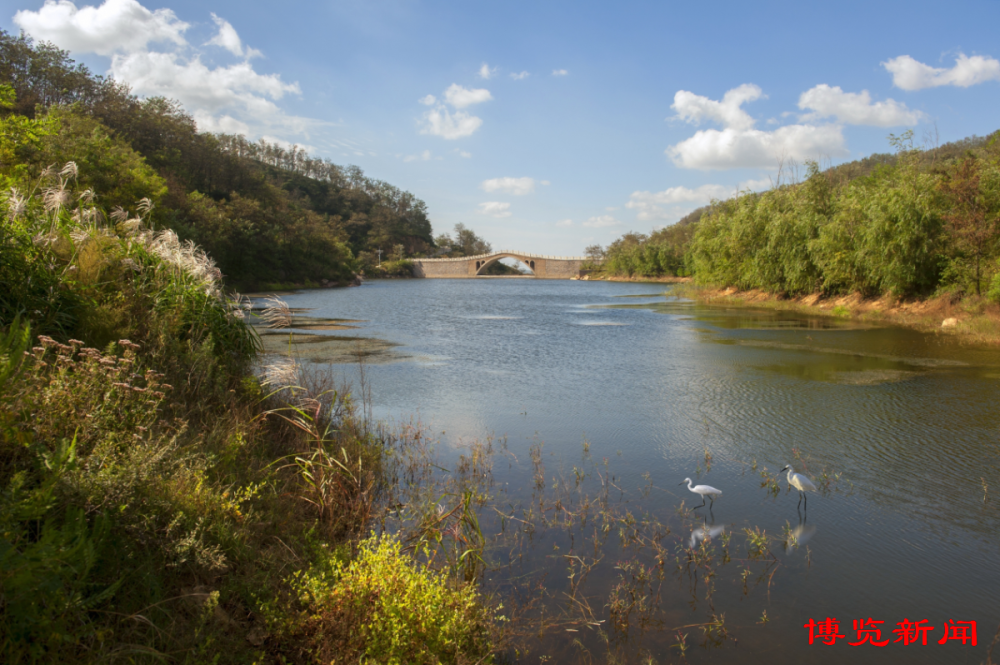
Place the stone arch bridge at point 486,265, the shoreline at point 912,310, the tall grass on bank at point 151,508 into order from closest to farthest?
the tall grass on bank at point 151,508 → the shoreline at point 912,310 → the stone arch bridge at point 486,265

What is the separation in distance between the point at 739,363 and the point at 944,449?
749 cm

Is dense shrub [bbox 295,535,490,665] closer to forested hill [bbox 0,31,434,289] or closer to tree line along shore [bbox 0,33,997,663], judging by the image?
tree line along shore [bbox 0,33,997,663]

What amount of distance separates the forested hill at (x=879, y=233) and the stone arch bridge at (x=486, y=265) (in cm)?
8172

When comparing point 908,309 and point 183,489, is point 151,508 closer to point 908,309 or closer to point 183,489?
point 183,489

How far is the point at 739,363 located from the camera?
624 inches

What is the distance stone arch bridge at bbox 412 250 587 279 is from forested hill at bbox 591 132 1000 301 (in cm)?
8172

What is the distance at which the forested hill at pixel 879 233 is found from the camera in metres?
23.0

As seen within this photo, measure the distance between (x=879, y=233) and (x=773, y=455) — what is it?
2396 cm

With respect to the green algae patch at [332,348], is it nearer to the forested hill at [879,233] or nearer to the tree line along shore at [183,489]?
the tree line along shore at [183,489]

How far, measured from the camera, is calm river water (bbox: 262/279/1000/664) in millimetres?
4473

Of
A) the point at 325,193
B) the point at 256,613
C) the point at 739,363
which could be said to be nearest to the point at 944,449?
the point at 739,363

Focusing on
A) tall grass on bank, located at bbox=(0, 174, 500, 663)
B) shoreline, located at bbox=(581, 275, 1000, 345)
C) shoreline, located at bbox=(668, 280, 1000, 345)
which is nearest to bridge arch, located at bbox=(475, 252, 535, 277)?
shoreline, located at bbox=(581, 275, 1000, 345)

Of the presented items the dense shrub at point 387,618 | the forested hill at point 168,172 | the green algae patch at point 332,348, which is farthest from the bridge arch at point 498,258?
the dense shrub at point 387,618

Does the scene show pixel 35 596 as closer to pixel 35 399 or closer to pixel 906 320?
pixel 35 399
